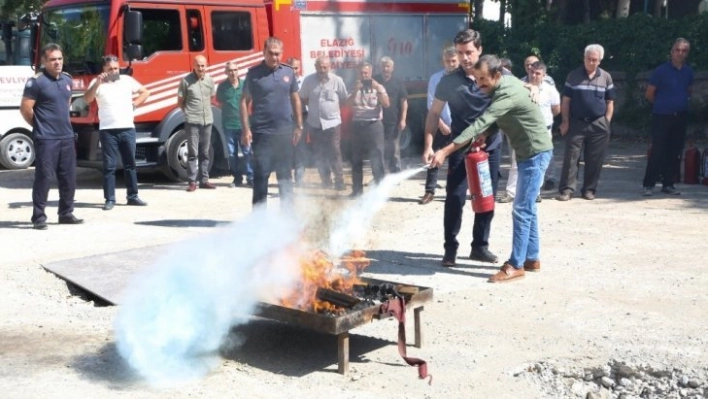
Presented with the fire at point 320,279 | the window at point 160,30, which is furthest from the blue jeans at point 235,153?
the fire at point 320,279

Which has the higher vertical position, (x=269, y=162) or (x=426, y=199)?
(x=269, y=162)

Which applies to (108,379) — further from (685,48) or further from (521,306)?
(685,48)

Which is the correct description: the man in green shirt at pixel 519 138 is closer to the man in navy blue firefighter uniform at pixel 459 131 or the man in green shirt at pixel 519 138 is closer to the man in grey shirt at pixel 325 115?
the man in navy blue firefighter uniform at pixel 459 131

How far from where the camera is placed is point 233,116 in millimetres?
13875

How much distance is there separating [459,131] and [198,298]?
11.9ft

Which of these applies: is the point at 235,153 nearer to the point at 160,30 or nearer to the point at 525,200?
the point at 160,30

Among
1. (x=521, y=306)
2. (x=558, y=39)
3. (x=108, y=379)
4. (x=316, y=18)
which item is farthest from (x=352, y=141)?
(x=558, y=39)

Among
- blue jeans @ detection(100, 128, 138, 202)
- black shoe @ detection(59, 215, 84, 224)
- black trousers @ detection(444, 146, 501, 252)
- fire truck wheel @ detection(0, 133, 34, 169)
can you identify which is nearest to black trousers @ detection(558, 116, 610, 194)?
black trousers @ detection(444, 146, 501, 252)

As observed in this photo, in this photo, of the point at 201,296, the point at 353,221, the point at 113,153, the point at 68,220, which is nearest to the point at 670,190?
the point at 353,221

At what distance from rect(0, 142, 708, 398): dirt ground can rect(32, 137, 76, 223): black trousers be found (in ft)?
0.96

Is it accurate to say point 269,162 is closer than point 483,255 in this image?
No

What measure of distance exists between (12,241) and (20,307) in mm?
2839

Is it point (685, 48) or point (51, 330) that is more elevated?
point (685, 48)

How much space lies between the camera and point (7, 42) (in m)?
16.8
